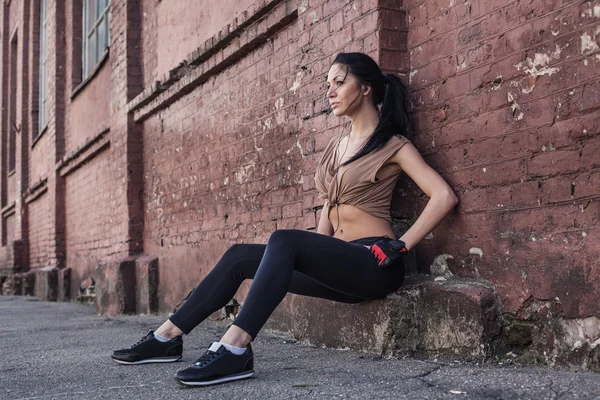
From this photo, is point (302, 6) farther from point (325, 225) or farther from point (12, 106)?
point (12, 106)

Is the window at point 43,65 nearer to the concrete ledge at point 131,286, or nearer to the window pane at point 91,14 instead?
the window pane at point 91,14

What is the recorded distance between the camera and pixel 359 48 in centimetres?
345

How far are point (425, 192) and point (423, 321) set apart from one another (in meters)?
0.56

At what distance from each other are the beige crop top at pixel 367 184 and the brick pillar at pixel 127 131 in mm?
3883

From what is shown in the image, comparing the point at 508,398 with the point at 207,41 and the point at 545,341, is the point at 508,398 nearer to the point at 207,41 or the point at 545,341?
the point at 545,341

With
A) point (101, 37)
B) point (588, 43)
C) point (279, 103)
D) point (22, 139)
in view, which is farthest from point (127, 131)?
point (22, 139)

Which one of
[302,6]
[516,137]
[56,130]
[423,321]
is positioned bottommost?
[423,321]

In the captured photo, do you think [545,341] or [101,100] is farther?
[101,100]

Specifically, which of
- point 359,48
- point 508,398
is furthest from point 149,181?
point 508,398

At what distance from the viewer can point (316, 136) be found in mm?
3779

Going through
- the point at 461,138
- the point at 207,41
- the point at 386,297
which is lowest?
the point at 386,297

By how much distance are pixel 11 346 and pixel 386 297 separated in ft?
8.23

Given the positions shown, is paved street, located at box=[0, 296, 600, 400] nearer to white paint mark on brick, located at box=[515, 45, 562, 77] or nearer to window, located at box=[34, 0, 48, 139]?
white paint mark on brick, located at box=[515, 45, 562, 77]

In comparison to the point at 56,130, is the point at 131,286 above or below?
below
